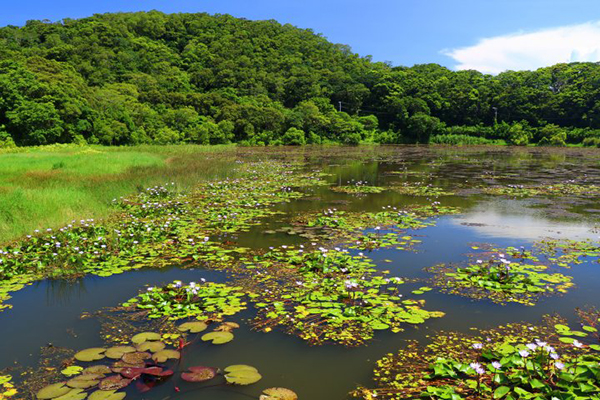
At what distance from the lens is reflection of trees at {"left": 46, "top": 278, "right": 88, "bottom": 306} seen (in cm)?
602

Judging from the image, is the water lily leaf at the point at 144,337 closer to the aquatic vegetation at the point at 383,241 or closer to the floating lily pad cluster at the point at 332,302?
the floating lily pad cluster at the point at 332,302

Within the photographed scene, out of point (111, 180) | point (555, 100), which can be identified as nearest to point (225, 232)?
point (111, 180)

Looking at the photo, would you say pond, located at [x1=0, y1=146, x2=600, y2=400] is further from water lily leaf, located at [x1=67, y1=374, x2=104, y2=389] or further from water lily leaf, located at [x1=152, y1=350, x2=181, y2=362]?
water lily leaf, located at [x1=67, y1=374, x2=104, y2=389]

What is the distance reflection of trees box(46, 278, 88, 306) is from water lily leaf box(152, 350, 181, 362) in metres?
2.49

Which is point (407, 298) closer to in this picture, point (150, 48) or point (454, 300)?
point (454, 300)

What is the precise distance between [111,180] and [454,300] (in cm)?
1308

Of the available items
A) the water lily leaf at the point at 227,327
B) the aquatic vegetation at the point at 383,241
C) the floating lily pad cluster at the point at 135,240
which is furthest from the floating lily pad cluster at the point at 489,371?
the floating lily pad cluster at the point at 135,240

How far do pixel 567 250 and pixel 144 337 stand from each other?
27.5ft

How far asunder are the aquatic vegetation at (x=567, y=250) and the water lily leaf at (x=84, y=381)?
25.7ft

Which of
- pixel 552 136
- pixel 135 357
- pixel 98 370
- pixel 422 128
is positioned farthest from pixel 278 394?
pixel 552 136

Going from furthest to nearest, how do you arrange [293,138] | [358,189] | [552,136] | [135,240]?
[552,136] → [293,138] → [358,189] → [135,240]

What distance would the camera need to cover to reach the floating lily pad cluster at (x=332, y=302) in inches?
199

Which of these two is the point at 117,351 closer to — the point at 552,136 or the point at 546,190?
the point at 546,190

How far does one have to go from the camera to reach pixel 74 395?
3.75 metres
